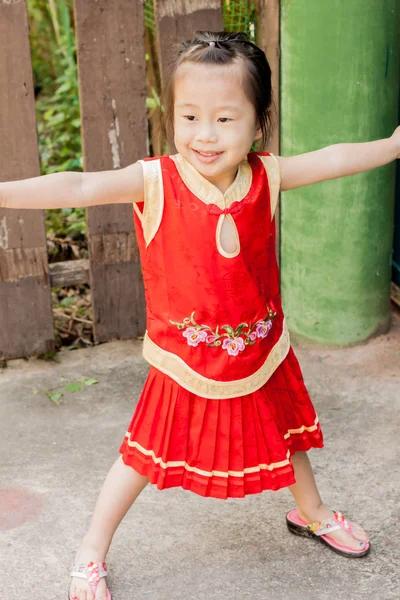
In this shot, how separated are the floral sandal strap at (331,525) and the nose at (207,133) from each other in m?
1.20

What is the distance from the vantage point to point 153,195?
7.21ft

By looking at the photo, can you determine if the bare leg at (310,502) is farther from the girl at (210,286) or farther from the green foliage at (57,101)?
the green foliage at (57,101)

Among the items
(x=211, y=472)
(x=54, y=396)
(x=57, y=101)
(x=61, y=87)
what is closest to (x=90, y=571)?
(x=211, y=472)

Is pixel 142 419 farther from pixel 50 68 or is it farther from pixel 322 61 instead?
pixel 50 68

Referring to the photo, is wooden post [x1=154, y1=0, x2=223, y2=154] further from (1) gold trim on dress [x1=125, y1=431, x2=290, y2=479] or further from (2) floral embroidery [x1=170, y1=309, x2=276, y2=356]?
(1) gold trim on dress [x1=125, y1=431, x2=290, y2=479]

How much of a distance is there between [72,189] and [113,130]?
158 cm

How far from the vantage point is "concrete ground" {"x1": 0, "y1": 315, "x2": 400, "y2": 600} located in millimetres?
2457

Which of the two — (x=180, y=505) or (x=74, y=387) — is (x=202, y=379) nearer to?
(x=180, y=505)

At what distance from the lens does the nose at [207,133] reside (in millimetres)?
2096

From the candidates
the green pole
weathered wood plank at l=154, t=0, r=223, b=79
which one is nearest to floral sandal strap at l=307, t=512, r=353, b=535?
the green pole

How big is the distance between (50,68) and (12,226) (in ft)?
12.2

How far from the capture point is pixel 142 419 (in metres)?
2.36

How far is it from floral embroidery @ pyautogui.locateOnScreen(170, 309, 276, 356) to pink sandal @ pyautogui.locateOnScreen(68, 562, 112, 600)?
0.70 metres

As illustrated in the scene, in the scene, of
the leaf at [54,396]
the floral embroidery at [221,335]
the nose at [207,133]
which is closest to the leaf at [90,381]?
the leaf at [54,396]
